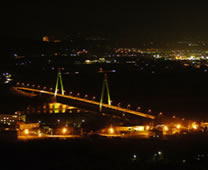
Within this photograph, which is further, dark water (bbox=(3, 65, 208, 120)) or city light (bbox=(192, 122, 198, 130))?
dark water (bbox=(3, 65, 208, 120))

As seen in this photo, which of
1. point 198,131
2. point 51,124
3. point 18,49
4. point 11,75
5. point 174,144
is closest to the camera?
point 174,144

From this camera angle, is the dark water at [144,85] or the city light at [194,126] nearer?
the city light at [194,126]

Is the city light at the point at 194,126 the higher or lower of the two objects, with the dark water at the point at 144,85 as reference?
lower

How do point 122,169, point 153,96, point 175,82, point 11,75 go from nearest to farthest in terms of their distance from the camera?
point 122,169
point 153,96
point 175,82
point 11,75

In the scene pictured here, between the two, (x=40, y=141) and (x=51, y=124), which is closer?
(x=40, y=141)

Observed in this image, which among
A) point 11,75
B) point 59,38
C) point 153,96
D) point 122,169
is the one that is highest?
point 59,38

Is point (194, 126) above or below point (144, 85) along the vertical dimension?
below

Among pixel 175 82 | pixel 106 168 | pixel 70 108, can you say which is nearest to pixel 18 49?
pixel 175 82

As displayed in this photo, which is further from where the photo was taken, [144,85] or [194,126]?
[144,85]

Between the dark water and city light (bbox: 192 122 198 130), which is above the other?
the dark water

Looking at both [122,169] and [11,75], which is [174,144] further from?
[11,75]

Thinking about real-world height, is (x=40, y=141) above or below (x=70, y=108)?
below
